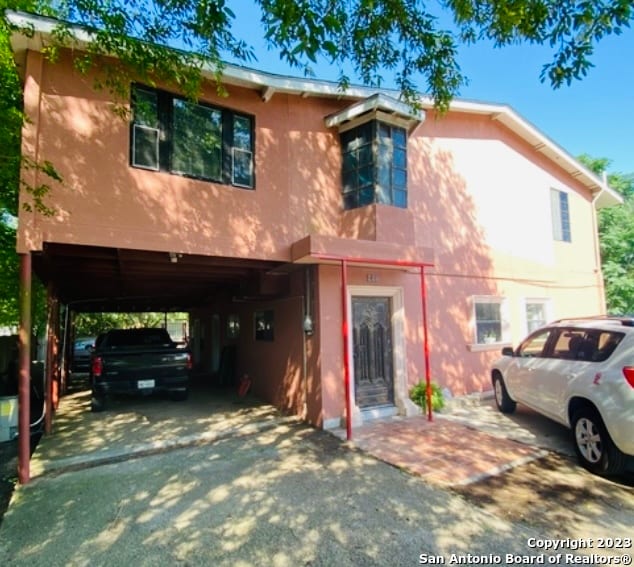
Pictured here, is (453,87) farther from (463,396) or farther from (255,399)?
(255,399)

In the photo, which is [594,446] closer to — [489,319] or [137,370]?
[489,319]

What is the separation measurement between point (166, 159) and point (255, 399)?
231 inches

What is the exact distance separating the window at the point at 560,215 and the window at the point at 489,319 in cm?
363

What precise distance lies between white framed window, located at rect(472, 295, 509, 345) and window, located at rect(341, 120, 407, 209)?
3.45m

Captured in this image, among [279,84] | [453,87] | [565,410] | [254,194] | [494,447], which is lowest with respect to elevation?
[494,447]

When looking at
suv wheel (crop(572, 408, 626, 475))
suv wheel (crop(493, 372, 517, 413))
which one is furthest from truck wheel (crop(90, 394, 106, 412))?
suv wheel (crop(572, 408, 626, 475))

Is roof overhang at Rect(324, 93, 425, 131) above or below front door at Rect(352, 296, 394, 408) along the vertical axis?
above

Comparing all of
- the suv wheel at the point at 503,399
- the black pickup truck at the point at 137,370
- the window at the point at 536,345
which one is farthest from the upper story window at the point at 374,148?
the black pickup truck at the point at 137,370

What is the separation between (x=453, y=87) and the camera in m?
5.46

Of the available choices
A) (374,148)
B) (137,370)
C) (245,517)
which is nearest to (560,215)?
(374,148)

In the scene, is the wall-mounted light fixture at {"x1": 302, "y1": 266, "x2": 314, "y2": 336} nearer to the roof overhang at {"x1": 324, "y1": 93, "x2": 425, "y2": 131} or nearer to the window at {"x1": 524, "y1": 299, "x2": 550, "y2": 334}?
the roof overhang at {"x1": 324, "y1": 93, "x2": 425, "y2": 131}

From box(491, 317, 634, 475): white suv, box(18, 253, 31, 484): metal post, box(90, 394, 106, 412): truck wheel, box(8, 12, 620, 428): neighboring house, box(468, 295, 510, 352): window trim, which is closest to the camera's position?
box(491, 317, 634, 475): white suv

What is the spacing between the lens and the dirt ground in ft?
12.2

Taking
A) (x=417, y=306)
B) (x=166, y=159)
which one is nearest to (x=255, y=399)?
(x=417, y=306)
